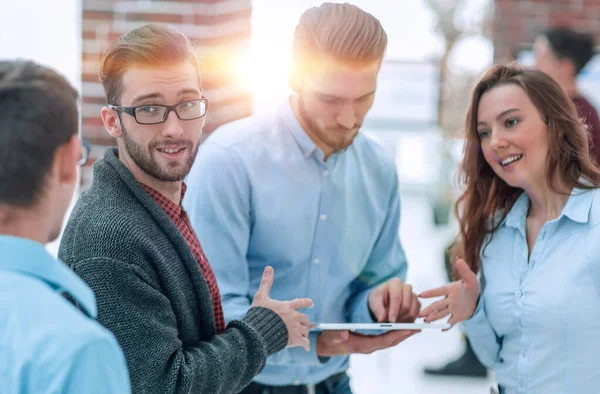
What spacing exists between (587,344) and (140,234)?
1033mm

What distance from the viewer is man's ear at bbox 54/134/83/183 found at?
899 millimetres

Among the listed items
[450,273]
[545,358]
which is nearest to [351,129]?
[450,273]

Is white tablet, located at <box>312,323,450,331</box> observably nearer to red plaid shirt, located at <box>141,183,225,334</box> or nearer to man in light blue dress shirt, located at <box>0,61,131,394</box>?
red plaid shirt, located at <box>141,183,225,334</box>

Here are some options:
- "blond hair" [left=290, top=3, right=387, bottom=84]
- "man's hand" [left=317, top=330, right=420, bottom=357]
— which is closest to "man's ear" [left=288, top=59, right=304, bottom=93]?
"blond hair" [left=290, top=3, right=387, bottom=84]

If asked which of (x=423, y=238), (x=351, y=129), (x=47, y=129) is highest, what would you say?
(x=47, y=129)

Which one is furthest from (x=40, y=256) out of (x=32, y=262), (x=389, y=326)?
(x=389, y=326)

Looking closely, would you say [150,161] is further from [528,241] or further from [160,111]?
[528,241]

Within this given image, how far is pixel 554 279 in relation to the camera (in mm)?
1732

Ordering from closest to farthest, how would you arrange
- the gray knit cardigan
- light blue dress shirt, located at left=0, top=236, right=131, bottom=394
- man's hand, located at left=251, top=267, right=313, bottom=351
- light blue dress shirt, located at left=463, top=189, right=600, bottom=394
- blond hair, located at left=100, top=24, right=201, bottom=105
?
light blue dress shirt, located at left=0, top=236, right=131, bottom=394 → the gray knit cardigan → blond hair, located at left=100, top=24, right=201, bottom=105 → man's hand, located at left=251, top=267, right=313, bottom=351 → light blue dress shirt, located at left=463, top=189, right=600, bottom=394

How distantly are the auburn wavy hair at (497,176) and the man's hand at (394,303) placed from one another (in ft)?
0.74

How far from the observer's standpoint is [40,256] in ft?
2.86

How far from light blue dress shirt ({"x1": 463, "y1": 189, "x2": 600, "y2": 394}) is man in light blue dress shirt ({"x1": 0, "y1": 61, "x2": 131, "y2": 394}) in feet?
3.75

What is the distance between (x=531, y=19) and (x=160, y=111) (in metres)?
3.76

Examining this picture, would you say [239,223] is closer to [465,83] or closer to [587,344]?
[587,344]
